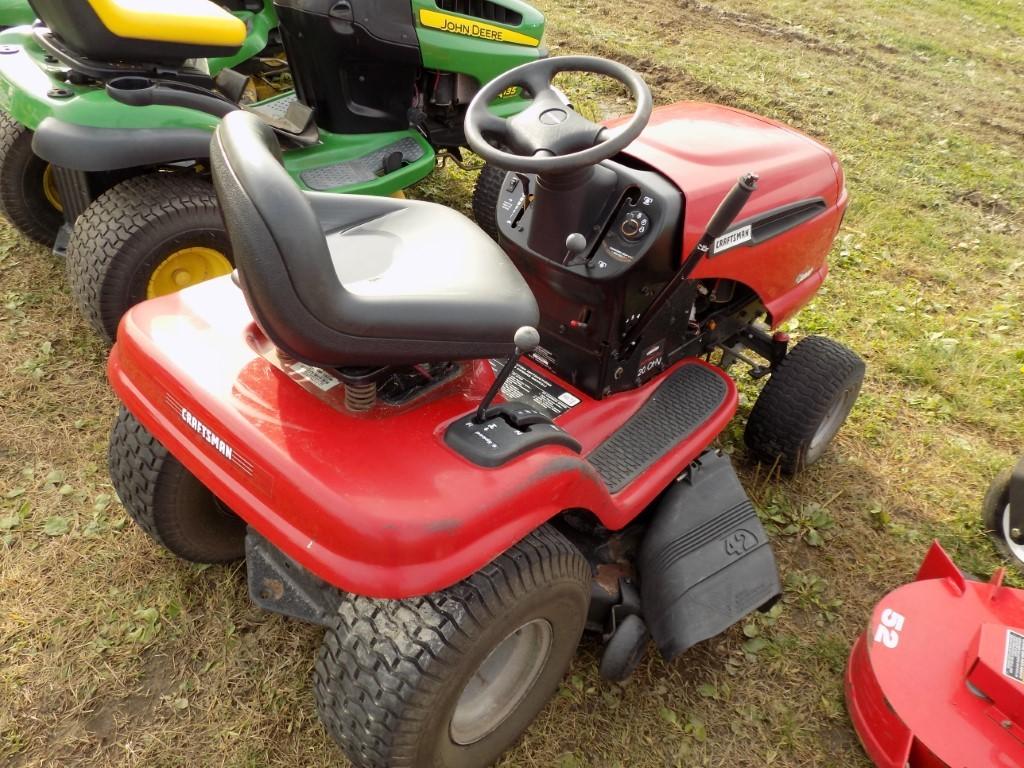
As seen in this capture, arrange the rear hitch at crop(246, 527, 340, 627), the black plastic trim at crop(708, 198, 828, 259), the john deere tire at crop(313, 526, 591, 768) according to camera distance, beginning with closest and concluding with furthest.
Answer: the john deere tire at crop(313, 526, 591, 768) < the rear hitch at crop(246, 527, 340, 627) < the black plastic trim at crop(708, 198, 828, 259)

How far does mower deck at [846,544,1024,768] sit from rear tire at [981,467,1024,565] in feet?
1.68

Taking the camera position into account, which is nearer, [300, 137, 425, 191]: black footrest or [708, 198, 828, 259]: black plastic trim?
[708, 198, 828, 259]: black plastic trim

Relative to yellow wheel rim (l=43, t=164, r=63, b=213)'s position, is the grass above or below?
below

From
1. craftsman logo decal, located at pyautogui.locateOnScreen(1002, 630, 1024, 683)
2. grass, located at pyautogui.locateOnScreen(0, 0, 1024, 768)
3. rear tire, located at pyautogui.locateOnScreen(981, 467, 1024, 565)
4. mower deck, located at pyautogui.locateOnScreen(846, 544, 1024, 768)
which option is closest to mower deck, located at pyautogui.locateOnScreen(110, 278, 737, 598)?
grass, located at pyautogui.locateOnScreen(0, 0, 1024, 768)

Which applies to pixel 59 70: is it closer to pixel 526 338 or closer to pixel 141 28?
pixel 141 28

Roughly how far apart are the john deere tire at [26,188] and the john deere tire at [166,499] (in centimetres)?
174

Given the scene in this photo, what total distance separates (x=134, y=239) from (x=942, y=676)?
2.53 m

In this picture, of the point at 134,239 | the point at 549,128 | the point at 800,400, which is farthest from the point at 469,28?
the point at 800,400

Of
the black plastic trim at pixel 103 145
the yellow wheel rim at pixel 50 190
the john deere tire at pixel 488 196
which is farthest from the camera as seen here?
the john deere tire at pixel 488 196

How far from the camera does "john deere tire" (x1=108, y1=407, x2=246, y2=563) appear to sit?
6.05ft

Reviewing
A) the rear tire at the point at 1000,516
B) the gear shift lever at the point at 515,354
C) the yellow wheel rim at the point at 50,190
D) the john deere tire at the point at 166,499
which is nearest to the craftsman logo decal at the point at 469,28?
the yellow wheel rim at the point at 50,190

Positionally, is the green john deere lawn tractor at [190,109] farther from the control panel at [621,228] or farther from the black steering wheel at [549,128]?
the control panel at [621,228]

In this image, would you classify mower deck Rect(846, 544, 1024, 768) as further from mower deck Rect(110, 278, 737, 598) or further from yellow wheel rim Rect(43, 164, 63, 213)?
yellow wheel rim Rect(43, 164, 63, 213)

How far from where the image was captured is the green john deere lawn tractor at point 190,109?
2516 mm
